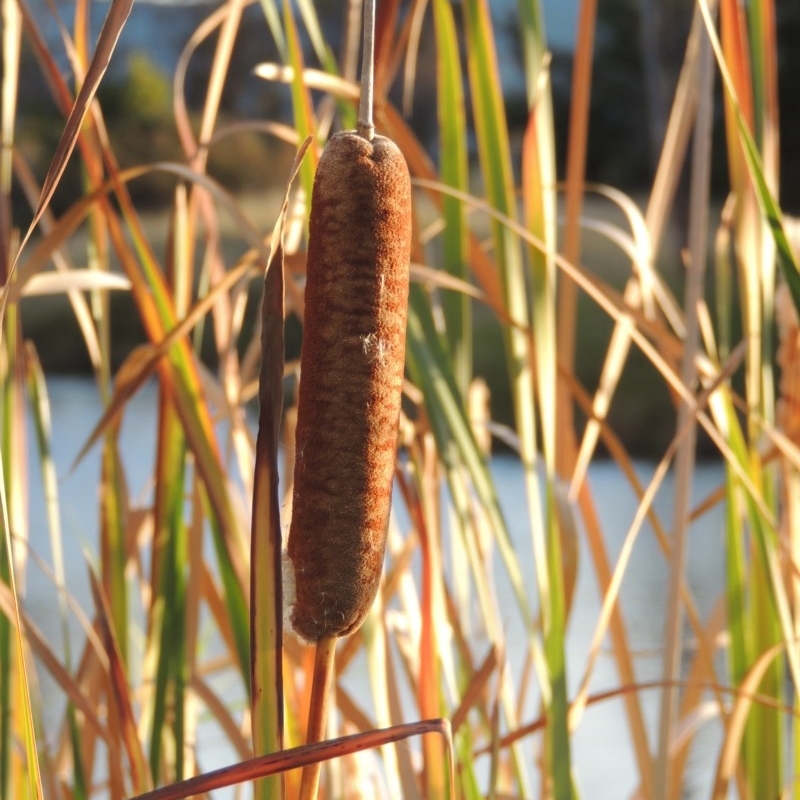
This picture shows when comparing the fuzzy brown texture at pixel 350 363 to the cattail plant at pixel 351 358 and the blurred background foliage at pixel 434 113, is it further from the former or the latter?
the blurred background foliage at pixel 434 113

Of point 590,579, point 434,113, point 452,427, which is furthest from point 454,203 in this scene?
point 434,113

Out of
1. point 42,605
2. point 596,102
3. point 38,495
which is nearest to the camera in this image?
point 42,605

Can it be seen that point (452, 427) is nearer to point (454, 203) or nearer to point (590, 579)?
point (454, 203)

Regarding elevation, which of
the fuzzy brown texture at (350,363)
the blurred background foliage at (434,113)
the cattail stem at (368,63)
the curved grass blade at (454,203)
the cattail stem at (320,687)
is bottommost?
the cattail stem at (320,687)

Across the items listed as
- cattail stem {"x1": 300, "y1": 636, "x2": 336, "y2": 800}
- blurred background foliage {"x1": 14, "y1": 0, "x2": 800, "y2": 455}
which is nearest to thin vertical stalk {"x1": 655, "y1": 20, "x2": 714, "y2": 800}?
cattail stem {"x1": 300, "y1": 636, "x2": 336, "y2": 800}

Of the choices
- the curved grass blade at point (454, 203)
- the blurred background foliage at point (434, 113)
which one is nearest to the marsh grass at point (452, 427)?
the curved grass blade at point (454, 203)

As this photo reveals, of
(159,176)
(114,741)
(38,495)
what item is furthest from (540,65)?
(159,176)

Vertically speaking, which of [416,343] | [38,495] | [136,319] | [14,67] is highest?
[136,319]

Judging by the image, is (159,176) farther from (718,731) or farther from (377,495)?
(377,495)

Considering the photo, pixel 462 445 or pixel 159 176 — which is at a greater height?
pixel 159 176
